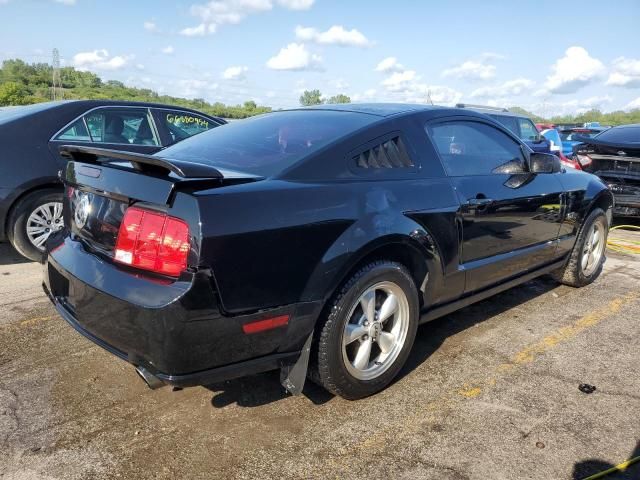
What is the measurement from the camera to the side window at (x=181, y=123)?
604 centimetres

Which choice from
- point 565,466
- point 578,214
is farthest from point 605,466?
point 578,214

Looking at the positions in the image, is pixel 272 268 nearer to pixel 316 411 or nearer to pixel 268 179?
pixel 268 179

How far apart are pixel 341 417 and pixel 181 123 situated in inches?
179

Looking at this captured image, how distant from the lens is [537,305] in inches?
169

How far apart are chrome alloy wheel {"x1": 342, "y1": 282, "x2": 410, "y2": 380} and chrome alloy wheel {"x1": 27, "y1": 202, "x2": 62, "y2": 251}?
3.49m

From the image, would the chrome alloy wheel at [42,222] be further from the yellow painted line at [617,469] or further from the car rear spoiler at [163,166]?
the yellow painted line at [617,469]

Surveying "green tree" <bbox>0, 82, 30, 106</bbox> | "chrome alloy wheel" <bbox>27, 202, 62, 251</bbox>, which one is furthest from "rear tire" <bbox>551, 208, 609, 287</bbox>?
"green tree" <bbox>0, 82, 30, 106</bbox>

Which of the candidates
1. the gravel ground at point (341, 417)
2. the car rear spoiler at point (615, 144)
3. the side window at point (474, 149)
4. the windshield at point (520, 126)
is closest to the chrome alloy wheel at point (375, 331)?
the gravel ground at point (341, 417)

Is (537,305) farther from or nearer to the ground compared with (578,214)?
nearer to the ground

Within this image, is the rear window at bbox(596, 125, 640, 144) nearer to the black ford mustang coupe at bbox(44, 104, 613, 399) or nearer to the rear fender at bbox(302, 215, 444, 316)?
the black ford mustang coupe at bbox(44, 104, 613, 399)

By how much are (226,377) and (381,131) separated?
1555 millimetres

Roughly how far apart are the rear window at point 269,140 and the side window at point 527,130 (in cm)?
899

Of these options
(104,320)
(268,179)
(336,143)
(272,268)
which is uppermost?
(336,143)

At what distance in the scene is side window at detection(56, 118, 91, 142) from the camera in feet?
16.7
